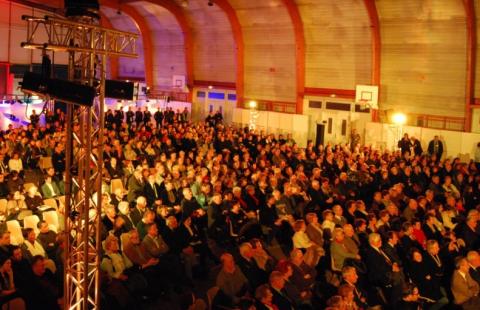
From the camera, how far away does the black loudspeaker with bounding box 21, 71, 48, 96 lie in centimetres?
570

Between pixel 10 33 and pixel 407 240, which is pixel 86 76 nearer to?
pixel 407 240

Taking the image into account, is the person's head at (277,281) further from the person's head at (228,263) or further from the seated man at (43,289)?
the seated man at (43,289)

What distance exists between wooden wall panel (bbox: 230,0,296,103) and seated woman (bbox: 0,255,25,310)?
18.6 meters

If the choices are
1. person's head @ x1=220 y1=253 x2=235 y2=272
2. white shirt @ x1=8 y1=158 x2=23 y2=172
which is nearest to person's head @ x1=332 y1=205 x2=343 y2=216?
person's head @ x1=220 y1=253 x2=235 y2=272

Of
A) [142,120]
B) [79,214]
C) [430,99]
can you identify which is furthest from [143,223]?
[142,120]

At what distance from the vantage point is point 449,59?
63.1ft

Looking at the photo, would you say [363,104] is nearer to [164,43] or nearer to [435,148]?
[435,148]

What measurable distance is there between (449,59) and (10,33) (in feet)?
67.9

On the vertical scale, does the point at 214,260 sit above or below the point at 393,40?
below

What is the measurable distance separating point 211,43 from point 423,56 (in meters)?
11.6

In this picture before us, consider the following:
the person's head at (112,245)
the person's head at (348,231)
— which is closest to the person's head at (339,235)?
the person's head at (348,231)

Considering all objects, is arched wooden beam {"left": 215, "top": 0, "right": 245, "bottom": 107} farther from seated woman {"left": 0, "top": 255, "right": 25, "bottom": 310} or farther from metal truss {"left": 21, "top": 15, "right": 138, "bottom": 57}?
seated woman {"left": 0, "top": 255, "right": 25, "bottom": 310}

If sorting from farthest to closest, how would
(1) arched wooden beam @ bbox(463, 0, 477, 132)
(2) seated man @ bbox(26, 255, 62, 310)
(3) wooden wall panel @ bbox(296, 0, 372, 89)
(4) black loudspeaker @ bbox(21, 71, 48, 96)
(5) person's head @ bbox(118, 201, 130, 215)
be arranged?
(3) wooden wall panel @ bbox(296, 0, 372, 89) → (1) arched wooden beam @ bbox(463, 0, 477, 132) → (5) person's head @ bbox(118, 201, 130, 215) → (2) seated man @ bbox(26, 255, 62, 310) → (4) black loudspeaker @ bbox(21, 71, 48, 96)

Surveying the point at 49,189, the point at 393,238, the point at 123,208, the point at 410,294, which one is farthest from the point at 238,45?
the point at 410,294
